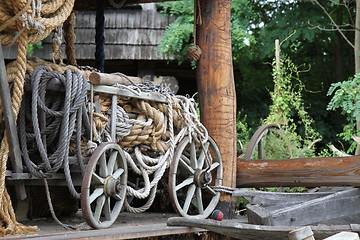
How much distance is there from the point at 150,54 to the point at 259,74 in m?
3.71

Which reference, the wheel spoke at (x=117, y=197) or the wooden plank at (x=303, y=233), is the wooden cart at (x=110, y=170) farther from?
the wooden plank at (x=303, y=233)

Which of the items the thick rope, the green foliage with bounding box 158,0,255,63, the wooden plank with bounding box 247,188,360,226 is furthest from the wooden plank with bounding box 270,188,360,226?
the green foliage with bounding box 158,0,255,63

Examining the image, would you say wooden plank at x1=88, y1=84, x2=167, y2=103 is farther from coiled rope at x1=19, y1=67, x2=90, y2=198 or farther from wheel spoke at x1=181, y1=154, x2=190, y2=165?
wheel spoke at x1=181, y1=154, x2=190, y2=165

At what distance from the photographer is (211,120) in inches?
226

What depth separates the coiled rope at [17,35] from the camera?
372 centimetres

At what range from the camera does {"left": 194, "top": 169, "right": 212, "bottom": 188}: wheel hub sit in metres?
5.04

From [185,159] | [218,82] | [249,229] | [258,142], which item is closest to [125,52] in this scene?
[258,142]

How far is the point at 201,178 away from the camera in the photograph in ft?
16.5

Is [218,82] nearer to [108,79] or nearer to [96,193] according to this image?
[108,79]

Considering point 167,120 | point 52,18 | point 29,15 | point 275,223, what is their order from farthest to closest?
point 167,120 < point 275,223 < point 52,18 < point 29,15

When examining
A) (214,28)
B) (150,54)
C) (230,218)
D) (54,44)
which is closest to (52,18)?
(54,44)

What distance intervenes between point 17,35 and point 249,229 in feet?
6.18

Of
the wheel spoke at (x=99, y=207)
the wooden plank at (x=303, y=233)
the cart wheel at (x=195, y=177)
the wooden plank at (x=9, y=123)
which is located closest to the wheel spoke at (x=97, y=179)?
the wheel spoke at (x=99, y=207)

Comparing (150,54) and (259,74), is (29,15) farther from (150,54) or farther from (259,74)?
(259,74)
